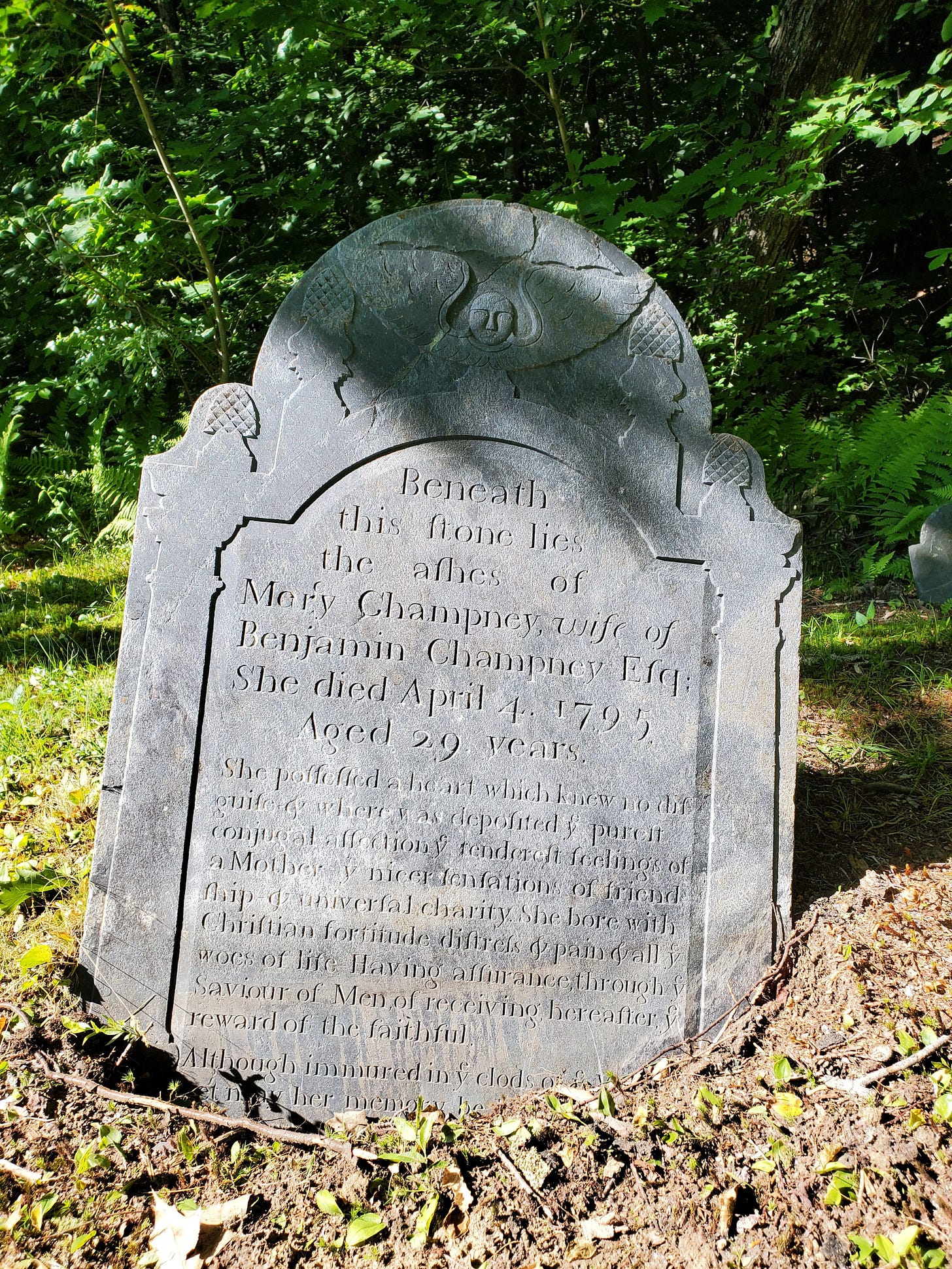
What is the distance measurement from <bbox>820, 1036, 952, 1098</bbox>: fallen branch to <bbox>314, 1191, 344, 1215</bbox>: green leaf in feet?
4.44

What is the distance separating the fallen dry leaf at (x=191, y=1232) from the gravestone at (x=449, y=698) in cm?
54

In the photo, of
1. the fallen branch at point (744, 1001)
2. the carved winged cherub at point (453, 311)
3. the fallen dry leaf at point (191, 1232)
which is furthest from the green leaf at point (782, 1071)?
the carved winged cherub at point (453, 311)

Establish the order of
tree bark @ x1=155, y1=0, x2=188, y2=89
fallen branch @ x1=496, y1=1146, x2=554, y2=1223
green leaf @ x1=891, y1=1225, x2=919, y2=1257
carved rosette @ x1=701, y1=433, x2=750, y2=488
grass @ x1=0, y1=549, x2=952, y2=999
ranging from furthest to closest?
1. tree bark @ x1=155, y1=0, x2=188, y2=89
2. grass @ x1=0, y1=549, x2=952, y2=999
3. carved rosette @ x1=701, y1=433, x2=750, y2=488
4. fallen branch @ x1=496, y1=1146, x2=554, y2=1223
5. green leaf @ x1=891, y1=1225, x2=919, y2=1257

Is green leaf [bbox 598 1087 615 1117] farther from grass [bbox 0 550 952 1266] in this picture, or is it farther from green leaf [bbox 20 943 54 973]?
green leaf [bbox 20 943 54 973]

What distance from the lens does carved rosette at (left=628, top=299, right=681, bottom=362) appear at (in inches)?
115

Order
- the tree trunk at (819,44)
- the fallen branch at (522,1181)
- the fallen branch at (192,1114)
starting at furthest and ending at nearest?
the tree trunk at (819,44) → the fallen branch at (192,1114) → the fallen branch at (522,1181)

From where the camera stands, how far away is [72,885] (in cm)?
319

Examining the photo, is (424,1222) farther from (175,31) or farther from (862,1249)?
(175,31)

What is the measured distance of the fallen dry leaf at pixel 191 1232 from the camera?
202cm

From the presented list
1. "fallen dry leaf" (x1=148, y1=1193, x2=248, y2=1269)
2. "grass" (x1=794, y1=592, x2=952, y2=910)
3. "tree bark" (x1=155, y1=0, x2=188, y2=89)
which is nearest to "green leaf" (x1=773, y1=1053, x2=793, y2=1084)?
"grass" (x1=794, y1=592, x2=952, y2=910)

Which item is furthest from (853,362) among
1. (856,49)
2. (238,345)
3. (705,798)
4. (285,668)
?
(285,668)

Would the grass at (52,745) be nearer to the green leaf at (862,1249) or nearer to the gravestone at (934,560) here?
the green leaf at (862,1249)

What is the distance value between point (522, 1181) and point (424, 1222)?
0.90ft

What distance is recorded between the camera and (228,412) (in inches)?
110
